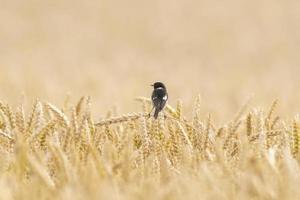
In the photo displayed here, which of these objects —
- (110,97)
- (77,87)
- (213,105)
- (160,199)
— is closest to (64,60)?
(77,87)

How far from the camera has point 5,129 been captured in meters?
2.79

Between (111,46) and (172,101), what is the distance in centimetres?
781

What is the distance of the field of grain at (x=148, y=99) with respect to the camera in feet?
6.68

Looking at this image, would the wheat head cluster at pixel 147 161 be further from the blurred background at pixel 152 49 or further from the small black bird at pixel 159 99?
the blurred background at pixel 152 49

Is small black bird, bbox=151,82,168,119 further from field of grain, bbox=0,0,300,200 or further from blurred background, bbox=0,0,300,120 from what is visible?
blurred background, bbox=0,0,300,120

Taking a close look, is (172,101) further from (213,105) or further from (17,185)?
(17,185)

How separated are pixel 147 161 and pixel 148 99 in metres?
0.60

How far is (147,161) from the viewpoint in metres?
2.37

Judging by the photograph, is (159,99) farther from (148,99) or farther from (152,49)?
(152,49)

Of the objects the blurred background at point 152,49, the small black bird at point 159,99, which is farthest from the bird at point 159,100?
the blurred background at point 152,49

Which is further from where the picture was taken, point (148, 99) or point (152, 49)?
point (152, 49)

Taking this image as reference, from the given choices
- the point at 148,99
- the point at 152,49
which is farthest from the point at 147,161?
the point at 152,49

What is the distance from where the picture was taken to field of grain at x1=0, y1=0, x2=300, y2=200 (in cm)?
204

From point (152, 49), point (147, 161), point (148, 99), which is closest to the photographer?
point (147, 161)
